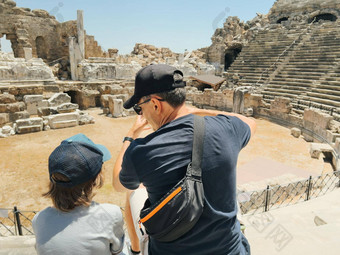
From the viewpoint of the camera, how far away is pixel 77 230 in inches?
60.2

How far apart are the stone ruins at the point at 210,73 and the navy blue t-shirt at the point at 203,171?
767 centimetres

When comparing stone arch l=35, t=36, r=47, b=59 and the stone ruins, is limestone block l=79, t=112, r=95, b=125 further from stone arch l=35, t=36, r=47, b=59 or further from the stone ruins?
stone arch l=35, t=36, r=47, b=59

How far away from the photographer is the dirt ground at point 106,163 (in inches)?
229

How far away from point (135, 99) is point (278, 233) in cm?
258

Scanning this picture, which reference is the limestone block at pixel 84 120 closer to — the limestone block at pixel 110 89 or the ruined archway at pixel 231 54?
the limestone block at pixel 110 89

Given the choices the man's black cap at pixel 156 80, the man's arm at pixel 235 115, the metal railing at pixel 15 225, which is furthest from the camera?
the metal railing at pixel 15 225

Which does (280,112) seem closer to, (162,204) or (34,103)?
(162,204)

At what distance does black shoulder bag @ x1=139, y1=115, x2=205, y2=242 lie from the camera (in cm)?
117

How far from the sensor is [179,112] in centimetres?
147

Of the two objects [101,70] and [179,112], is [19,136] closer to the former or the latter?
[101,70]

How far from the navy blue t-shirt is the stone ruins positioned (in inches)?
302

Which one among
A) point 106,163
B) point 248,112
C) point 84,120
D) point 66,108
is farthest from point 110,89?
point 106,163

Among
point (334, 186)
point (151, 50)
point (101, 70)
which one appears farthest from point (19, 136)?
point (151, 50)

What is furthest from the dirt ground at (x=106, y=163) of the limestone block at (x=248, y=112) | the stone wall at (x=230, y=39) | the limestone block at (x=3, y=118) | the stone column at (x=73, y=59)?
Answer: the stone wall at (x=230, y=39)
